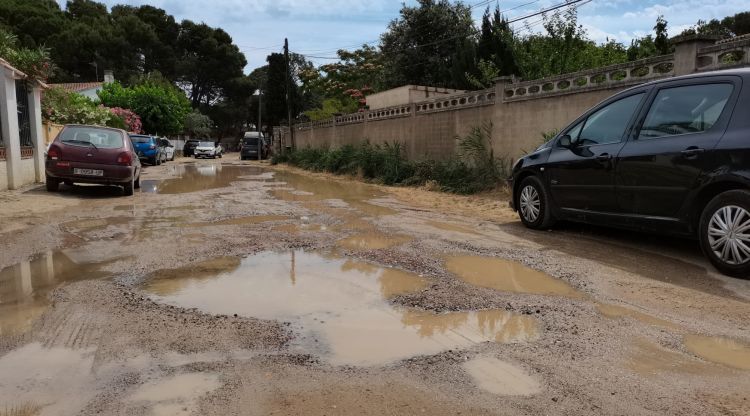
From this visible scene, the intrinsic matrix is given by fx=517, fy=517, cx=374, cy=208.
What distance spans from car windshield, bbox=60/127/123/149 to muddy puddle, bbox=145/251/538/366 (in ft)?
22.1

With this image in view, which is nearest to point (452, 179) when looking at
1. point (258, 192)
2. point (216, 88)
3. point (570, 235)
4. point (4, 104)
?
point (258, 192)

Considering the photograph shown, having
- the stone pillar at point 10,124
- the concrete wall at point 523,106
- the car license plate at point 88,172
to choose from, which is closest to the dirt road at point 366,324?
the concrete wall at point 523,106

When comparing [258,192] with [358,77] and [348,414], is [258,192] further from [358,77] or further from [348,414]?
[358,77]

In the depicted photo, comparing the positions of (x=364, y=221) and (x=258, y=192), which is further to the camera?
(x=258, y=192)

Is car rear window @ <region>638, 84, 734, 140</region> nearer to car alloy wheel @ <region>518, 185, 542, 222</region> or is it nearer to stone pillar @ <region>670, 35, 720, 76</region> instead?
car alloy wheel @ <region>518, 185, 542, 222</region>

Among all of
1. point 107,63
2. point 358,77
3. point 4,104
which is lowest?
point 4,104

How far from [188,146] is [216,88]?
814 inches

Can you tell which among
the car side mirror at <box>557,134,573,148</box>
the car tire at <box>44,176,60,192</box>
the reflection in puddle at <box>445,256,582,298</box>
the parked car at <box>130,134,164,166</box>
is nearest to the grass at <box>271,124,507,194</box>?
the car side mirror at <box>557,134,573,148</box>

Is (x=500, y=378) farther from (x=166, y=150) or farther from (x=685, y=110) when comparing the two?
(x=166, y=150)

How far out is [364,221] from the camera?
25.9ft

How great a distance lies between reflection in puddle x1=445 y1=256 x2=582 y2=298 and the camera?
433 cm

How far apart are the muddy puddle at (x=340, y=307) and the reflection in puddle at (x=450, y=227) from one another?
2.31 metres

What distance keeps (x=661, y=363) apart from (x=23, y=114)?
13143mm

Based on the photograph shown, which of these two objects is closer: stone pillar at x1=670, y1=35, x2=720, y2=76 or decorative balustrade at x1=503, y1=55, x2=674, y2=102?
stone pillar at x1=670, y1=35, x2=720, y2=76
